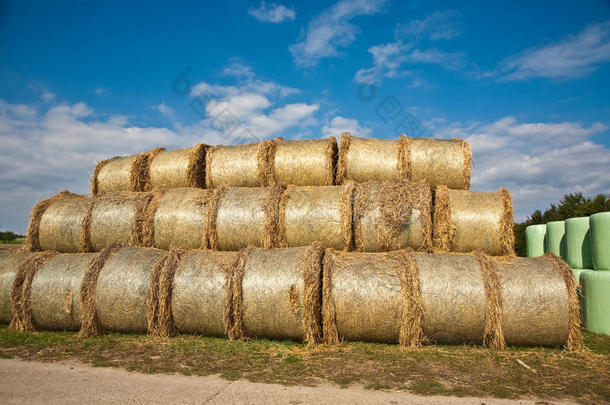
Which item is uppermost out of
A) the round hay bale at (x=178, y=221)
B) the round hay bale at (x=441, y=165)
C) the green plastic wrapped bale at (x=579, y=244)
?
the round hay bale at (x=441, y=165)

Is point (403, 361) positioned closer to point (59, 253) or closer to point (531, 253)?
point (59, 253)

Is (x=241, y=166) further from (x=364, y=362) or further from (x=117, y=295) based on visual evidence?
(x=364, y=362)

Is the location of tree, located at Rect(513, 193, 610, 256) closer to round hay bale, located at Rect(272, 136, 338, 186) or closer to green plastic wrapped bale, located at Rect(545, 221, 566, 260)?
green plastic wrapped bale, located at Rect(545, 221, 566, 260)

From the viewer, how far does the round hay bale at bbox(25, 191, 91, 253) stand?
8023 millimetres

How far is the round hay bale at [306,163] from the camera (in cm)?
798

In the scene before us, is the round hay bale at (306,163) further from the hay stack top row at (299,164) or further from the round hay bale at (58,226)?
the round hay bale at (58,226)

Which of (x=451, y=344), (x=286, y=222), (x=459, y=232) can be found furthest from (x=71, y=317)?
(x=459, y=232)

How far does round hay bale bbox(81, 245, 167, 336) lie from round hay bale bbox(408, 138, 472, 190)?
4.91 meters

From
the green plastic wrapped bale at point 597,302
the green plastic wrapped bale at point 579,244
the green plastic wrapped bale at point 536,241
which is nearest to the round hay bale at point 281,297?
the green plastic wrapped bale at point 597,302

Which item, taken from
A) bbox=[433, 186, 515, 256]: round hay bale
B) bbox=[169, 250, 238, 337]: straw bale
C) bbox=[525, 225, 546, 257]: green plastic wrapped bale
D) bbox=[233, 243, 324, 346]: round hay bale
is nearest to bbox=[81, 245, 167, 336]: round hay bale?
bbox=[169, 250, 238, 337]: straw bale

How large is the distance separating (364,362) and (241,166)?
15.1ft

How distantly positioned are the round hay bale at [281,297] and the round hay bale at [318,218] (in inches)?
24.6

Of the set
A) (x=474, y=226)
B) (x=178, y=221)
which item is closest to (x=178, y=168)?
(x=178, y=221)

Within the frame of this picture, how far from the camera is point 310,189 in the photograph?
754 centimetres
